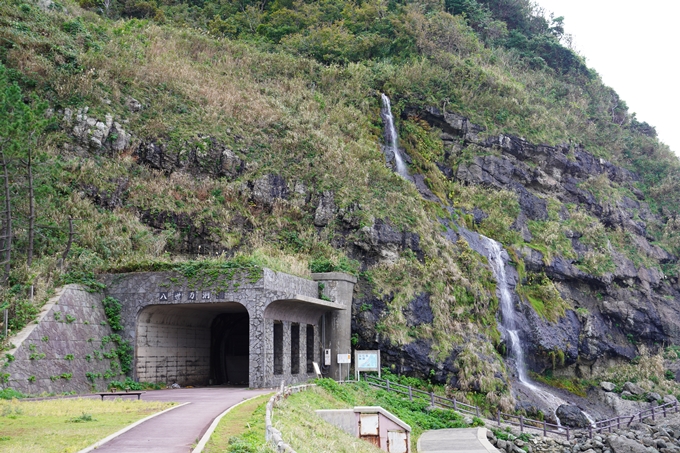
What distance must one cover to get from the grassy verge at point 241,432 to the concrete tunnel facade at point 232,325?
8.28m

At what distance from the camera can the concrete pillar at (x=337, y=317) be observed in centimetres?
3259

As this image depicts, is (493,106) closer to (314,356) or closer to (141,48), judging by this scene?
(141,48)

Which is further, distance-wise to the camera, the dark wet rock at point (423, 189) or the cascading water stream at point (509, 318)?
the dark wet rock at point (423, 189)

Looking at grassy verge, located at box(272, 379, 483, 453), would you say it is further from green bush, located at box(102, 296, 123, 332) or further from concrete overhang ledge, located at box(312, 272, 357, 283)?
green bush, located at box(102, 296, 123, 332)

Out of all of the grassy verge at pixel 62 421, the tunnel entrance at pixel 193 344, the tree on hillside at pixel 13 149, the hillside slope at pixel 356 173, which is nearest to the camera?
the grassy verge at pixel 62 421

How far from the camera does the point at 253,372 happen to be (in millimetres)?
26188

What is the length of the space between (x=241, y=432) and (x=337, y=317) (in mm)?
19230

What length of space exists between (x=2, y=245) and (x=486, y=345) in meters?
23.5

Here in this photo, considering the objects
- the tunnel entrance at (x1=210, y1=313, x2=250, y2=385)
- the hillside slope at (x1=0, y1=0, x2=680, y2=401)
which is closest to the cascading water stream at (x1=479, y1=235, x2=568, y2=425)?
the hillside slope at (x1=0, y1=0, x2=680, y2=401)

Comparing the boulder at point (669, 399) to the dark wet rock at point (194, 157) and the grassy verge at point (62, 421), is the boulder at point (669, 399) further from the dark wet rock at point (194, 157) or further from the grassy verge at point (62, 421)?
the grassy verge at point (62, 421)

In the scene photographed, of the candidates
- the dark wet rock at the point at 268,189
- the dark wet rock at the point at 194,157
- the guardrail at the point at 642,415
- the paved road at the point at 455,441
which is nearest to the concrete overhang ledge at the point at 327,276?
the dark wet rock at the point at 268,189

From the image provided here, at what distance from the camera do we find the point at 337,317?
32.9m

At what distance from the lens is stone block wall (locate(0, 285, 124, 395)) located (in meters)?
22.1

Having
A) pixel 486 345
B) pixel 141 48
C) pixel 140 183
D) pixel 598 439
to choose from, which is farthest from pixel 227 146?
pixel 598 439
